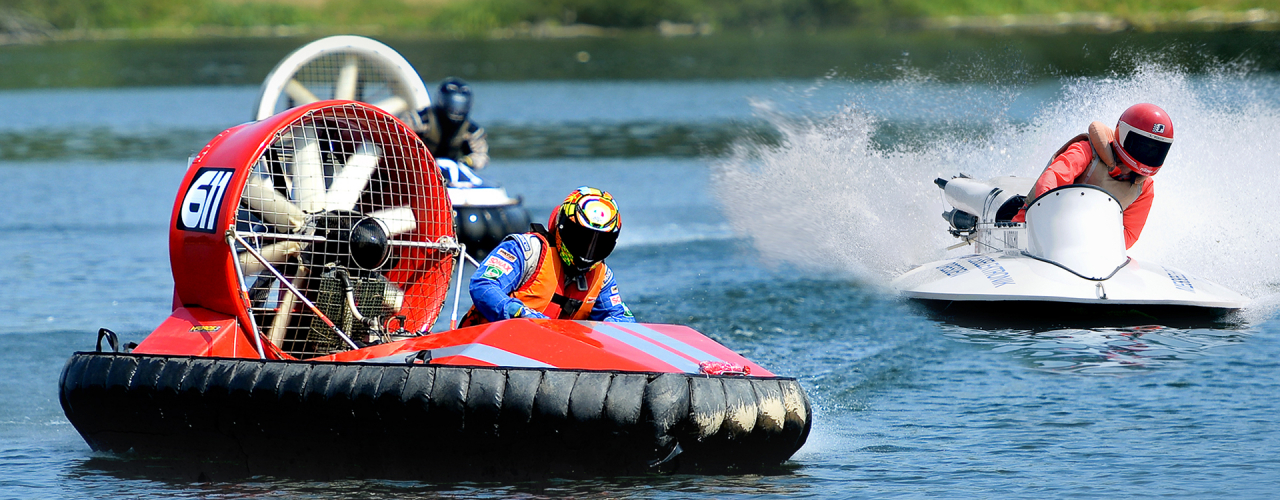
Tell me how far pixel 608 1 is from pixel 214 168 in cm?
7304

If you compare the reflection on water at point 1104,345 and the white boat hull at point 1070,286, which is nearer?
the reflection on water at point 1104,345

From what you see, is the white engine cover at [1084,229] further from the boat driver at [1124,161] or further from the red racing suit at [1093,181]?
the red racing suit at [1093,181]

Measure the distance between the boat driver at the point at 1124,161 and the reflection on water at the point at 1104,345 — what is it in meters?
0.90

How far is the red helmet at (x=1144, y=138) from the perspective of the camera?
8164 millimetres

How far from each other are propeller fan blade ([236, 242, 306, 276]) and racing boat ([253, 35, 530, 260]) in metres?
4.19

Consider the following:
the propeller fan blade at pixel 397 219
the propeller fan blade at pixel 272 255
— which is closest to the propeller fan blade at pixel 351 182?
the propeller fan blade at pixel 397 219

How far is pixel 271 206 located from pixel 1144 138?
490 centimetres

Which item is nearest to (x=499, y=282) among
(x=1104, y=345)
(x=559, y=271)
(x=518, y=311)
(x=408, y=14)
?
(x=518, y=311)

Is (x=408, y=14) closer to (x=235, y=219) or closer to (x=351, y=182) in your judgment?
(x=351, y=182)

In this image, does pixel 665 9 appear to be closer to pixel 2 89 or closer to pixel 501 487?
pixel 2 89

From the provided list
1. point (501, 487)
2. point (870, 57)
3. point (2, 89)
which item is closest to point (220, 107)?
point (2, 89)

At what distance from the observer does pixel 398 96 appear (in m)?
11.4

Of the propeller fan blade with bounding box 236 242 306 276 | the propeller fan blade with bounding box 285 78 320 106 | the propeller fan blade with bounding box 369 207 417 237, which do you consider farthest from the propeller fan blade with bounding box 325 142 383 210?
the propeller fan blade with bounding box 285 78 320 106

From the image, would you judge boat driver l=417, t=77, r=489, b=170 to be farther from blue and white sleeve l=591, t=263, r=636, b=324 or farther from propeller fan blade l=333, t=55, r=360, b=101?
blue and white sleeve l=591, t=263, r=636, b=324
